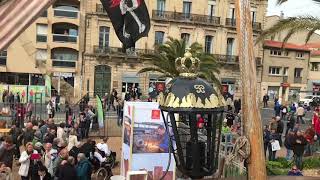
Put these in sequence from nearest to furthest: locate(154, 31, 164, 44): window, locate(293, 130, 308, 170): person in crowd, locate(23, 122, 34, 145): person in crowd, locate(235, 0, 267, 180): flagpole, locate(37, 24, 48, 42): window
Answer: locate(235, 0, 267, 180): flagpole
locate(23, 122, 34, 145): person in crowd
locate(293, 130, 308, 170): person in crowd
locate(37, 24, 48, 42): window
locate(154, 31, 164, 44): window

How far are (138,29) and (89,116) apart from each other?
14.3 meters

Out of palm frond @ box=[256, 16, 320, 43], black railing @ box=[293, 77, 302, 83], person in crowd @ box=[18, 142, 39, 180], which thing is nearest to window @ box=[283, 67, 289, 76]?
black railing @ box=[293, 77, 302, 83]

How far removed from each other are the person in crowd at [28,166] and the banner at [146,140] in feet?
7.34

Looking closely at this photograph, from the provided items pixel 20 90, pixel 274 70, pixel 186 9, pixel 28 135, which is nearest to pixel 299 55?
pixel 274 70

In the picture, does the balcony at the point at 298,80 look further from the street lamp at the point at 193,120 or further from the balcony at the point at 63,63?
the street lamp at the point at 193,120

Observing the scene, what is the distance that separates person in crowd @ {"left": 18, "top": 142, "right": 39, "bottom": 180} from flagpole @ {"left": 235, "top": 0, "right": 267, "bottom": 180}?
7.86 metres

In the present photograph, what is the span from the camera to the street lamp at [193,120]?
13.4ft

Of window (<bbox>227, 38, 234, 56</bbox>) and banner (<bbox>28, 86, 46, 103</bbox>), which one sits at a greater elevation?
window (<bbox>227, 38, 234, 56</bbox>)

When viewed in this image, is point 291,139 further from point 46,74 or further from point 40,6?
point 46,74

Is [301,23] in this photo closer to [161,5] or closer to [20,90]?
[20,90]

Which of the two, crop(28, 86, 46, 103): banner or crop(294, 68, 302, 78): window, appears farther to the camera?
crop(294, 68, 302, 78): window

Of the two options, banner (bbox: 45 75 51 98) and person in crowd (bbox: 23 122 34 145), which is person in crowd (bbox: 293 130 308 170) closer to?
person in crowd (bbox: 23 122 34 145)

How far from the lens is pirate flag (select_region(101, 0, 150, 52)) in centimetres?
705

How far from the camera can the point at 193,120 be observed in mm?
4148
